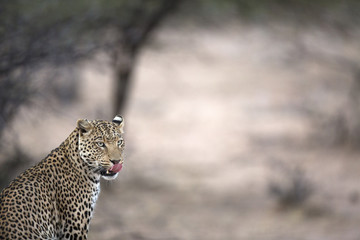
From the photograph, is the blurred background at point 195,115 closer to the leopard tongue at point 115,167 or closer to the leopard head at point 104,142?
the leopard head at point 104,142

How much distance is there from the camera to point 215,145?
908 inches

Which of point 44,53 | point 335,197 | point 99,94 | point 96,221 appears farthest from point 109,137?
point 99,94

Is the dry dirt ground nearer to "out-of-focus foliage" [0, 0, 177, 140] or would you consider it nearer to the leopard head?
"out-of-focus foliage" [0, 0, 177, 140]

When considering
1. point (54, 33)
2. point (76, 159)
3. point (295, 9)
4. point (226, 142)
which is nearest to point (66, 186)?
point (76, 159)

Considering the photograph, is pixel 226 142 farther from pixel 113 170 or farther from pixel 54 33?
pixel 113 170

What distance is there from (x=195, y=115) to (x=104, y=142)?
20243 millimetres

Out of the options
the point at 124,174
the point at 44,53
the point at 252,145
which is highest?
the point at 252,145

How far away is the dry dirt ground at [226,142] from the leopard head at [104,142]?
5.47 m

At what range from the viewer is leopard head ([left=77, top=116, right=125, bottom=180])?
566 centimetres

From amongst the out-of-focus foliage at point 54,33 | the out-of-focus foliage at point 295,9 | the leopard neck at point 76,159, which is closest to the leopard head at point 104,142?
the leopard neck at point 76,159

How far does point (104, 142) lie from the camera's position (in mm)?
5715

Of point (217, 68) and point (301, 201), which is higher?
point (217, 68)

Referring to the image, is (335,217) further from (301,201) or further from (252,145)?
(252,145)

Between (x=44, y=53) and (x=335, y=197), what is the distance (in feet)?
36.2
